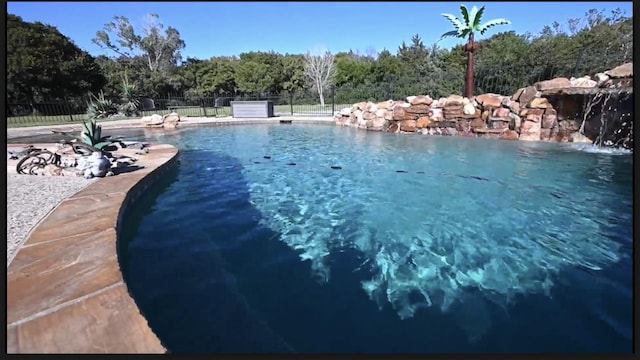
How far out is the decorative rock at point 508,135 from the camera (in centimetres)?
1114

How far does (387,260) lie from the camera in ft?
11.6

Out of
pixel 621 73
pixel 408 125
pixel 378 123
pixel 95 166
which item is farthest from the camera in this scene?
pixel 378 123

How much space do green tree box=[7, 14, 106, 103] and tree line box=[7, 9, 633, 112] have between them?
0.05 m

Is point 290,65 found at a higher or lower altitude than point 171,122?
higher

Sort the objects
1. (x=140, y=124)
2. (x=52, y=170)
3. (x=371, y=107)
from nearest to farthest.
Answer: (x=52, y=170), (x=371, y=107), (x=140, y=124)

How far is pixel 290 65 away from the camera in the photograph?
3578cm

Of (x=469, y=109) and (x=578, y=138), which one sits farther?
(x=469, y=109)

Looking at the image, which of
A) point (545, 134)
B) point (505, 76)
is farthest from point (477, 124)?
point (505, 76)

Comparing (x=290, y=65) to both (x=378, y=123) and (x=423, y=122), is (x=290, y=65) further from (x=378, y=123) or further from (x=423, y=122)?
(x=423, y=122)

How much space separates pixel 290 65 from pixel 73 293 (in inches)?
1409

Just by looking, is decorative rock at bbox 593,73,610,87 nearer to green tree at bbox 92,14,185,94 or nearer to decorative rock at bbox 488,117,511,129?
decorative rock at bbox 488,117,511,129

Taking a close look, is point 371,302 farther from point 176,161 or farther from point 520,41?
point 520,41

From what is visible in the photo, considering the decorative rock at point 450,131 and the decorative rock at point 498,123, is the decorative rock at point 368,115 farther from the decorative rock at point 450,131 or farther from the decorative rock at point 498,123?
the decorative rock at point 498,123

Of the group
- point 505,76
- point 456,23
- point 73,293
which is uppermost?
point 456,23
